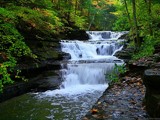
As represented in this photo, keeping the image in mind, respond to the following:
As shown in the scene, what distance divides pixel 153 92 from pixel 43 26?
11.4 m

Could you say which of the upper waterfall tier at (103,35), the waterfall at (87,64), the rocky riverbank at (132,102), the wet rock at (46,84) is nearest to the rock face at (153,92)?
the rocky riverbank at (132,102)

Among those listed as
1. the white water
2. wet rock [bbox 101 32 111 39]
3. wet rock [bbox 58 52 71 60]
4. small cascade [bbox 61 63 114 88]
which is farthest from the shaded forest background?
wet rock [bbox 101 32 111 39]

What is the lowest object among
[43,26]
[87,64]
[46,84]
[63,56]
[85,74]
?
[46,84]

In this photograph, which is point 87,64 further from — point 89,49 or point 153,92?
point 153,92

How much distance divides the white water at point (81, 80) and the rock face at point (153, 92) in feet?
11.7

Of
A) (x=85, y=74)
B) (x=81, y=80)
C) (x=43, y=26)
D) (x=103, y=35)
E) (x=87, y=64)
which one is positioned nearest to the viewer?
(x=81, y=80)

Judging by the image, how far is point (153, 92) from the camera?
4.23m

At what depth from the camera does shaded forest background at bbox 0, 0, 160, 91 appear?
22.0ft

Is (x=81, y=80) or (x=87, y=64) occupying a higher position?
(x=87, y=64)

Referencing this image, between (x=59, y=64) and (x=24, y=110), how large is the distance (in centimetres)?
607

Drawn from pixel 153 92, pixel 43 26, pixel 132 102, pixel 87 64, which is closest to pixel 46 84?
pixel 87 64

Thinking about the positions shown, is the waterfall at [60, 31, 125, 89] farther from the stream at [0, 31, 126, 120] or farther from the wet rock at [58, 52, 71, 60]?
the wet rock at [58, 52, 71, 60]

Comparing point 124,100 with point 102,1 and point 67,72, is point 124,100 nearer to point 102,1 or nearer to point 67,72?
point 67,72

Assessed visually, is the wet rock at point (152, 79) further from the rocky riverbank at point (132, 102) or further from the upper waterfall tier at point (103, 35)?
the upper waterfall tier at point (103, 35)
